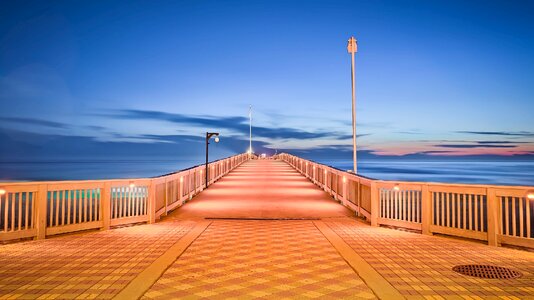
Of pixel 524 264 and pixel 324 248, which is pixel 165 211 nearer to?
pixel 324 248

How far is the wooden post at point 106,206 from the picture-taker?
35.8ft

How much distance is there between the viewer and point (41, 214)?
969 centimetres

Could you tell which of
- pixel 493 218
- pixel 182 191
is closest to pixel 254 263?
pixel 493 218

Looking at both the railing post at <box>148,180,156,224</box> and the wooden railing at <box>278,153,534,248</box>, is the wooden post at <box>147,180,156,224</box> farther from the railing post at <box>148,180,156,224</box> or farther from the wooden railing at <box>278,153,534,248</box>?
the wooden railing at <box>278,153,534,248</box>

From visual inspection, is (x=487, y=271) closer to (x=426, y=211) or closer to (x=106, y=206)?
(x=426, y=211)

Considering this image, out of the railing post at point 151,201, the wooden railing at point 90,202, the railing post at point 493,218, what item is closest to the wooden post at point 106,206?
the wooden railing at point 90,202

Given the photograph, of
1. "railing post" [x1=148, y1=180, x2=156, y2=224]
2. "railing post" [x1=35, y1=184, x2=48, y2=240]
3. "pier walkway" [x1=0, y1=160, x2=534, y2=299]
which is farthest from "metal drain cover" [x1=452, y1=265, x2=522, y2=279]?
"railing post" [x1=35, y1=184, x2=48, y2=240]

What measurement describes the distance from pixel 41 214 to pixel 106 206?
1.62 metres

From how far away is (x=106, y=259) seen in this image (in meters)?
7.80

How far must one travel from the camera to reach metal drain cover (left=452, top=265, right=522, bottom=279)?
21.8ft

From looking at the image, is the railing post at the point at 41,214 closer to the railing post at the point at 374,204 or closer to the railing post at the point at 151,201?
the railing post at the point at 151,201

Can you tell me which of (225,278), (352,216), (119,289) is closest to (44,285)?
(119,289)

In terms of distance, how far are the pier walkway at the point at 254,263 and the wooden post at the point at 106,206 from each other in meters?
0.40

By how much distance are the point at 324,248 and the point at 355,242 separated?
0.98 m
